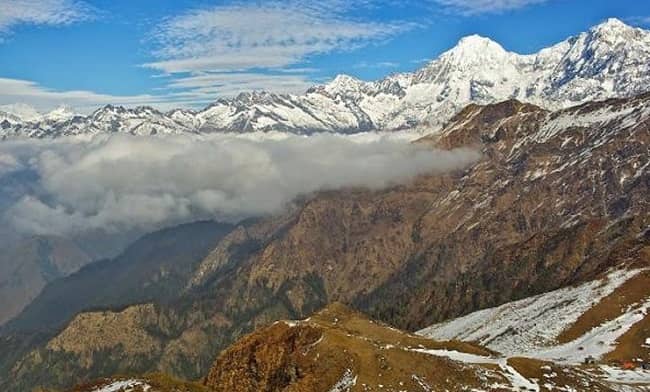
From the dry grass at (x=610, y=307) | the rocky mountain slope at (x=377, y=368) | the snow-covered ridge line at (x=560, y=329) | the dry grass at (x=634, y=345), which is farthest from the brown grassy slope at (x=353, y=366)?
the dry grass at (x=610, y=307)

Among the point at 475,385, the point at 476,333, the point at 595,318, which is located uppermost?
the point at 475,385

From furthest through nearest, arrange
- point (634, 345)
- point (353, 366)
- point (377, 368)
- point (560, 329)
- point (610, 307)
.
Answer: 1. point (610, 307)
2. point (560, 329)
3. point (634, 345)
4. point (353, 366)
5. point (377, 368)

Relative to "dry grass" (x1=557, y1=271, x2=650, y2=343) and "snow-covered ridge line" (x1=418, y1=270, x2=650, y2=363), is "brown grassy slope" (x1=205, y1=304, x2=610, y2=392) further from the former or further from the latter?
"dry grass" (x1=557, y1=271, x2=650, y2=343)

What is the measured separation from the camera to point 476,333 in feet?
651

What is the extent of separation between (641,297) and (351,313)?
68.0m

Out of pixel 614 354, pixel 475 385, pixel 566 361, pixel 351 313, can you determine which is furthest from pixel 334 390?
pixel 351 313

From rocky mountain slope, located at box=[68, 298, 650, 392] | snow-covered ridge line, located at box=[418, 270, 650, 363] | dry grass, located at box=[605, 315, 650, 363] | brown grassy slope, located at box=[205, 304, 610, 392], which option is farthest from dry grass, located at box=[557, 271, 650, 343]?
brown grassy slope, located at box=[205, 304, 610, 392]

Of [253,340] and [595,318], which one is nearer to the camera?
[253,340]

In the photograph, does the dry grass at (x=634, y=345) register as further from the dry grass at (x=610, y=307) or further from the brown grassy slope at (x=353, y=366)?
the brown grassy slope at (x=353, y=366)

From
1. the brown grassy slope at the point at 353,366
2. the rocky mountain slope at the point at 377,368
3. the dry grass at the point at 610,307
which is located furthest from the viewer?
the dry grass at the point at 610,307

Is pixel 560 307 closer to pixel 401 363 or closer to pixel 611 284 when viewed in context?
pixel 611 284

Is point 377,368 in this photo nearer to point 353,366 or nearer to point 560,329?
point 353,366

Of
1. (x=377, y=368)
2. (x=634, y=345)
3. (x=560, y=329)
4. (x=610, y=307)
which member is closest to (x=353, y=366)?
Answer: (x=377, y=368)

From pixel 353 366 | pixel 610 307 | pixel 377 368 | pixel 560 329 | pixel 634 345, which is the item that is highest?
pixel 377 368
